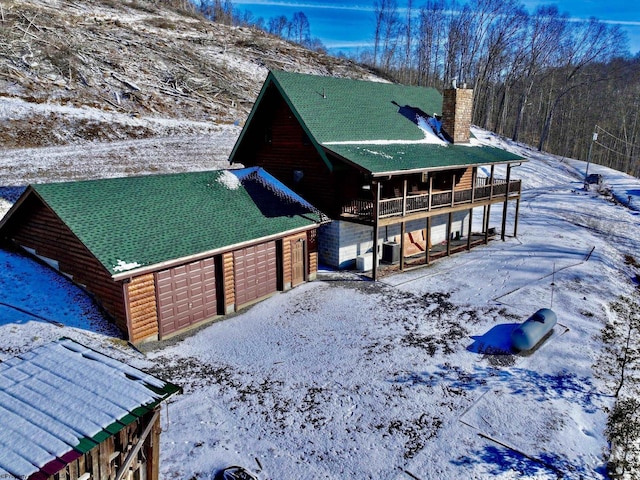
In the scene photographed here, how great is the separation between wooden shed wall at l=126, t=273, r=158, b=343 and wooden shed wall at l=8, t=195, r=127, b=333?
26cm

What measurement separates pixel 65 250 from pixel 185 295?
161 inches

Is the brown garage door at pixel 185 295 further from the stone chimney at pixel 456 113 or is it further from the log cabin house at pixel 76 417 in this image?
the stone chimney at pixel 456 113

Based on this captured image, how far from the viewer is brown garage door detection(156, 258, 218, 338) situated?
1380 cm

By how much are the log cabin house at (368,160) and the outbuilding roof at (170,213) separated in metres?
1.91

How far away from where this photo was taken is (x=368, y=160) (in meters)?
18.1

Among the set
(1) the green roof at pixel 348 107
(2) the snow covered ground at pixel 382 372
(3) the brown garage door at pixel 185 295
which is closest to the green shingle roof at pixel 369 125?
(1) the green roof at pixel 348 107

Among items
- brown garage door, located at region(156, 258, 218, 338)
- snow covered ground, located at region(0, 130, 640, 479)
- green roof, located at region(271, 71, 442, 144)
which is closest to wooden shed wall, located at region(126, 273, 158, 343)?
brown garage door, located at region(156, 258, 218, 338)

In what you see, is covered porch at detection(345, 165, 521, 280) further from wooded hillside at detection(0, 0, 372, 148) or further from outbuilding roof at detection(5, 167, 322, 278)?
wooded hillside at detection(0, 0, 372, 148)

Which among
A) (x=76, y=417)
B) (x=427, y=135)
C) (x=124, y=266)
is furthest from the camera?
(x=427, y=135)

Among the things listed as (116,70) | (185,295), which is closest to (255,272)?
(185,295)

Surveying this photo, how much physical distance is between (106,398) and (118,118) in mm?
33624

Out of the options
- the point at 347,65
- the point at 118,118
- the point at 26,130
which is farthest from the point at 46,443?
the point at 347,65

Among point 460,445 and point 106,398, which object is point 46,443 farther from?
point 460,445

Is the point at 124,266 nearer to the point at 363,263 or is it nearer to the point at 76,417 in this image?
the point at 76,417
